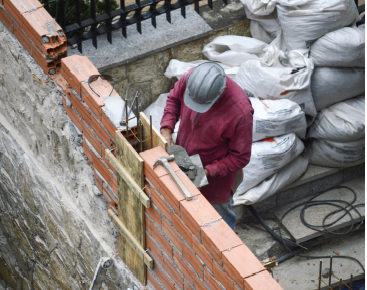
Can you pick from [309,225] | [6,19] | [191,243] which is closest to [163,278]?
[191,243]

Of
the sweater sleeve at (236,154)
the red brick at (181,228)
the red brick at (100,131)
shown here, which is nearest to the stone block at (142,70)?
the red brick at (100,131)

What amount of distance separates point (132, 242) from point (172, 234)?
0.47 m

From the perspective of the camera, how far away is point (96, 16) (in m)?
4.79

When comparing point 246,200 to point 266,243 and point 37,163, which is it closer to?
point 266,243

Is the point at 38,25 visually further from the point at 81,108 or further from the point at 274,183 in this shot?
the point at 274,183

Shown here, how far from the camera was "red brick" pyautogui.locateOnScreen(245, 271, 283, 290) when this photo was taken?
2603 mm

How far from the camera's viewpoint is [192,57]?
17.3 ft

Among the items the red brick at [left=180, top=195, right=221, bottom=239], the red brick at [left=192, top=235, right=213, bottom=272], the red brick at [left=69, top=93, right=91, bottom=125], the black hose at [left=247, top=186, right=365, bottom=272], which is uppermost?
the red brick at [left=69, top=93, right=91, bottom=125]

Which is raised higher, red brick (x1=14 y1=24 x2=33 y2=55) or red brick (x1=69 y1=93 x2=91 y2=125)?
red brick (x1=14 y1=24 x2=33 y2=55)

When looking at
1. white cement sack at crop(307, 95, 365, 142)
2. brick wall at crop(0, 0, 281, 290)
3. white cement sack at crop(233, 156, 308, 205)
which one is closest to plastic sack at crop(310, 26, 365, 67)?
white cement sack at crop(307, 95, 365, 142)

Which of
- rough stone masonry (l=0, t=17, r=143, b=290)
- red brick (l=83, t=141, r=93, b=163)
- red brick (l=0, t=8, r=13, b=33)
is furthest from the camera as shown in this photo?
red brick (l=0, t=8, r=13, b=33)

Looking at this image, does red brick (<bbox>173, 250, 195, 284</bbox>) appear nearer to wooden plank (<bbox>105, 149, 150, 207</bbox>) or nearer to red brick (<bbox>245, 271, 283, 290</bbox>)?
wooden plank (<bbox>105, 149, 150, 207</bbox>)

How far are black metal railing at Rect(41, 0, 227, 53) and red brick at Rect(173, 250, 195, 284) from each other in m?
2.26

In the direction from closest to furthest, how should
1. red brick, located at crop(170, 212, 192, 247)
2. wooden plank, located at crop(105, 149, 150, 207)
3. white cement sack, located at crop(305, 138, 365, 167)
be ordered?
red brick, located at crop(170, 212, 192, 247) < wooden plank, located at crop(105, 149, 150, 207) < white cement sack, located at crop(305, 138, 365, 167)
